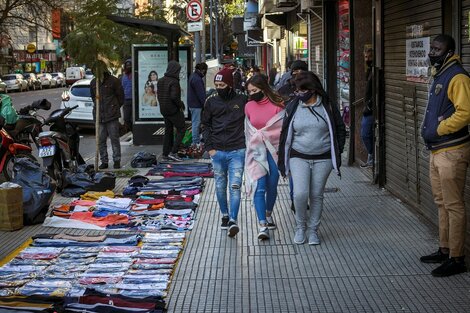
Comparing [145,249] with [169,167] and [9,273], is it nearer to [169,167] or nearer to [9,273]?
[9,273]

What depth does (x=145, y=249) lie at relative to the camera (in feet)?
28.2

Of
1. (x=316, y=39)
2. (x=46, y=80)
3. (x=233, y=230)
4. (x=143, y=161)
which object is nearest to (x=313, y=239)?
(x=233, y=230)

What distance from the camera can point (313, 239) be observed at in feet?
28.7

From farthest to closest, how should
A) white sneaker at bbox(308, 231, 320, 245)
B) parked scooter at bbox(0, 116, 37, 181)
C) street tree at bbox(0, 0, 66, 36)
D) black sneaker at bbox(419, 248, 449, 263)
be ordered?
street tree at bbox(0, 0, 66, 36) < parked scooter at bbox(0, 116, 37, 181) < white sneaker at bbox(308, 231, 320, 245) < black sneaker at bbox(419, 248, 449, 263)

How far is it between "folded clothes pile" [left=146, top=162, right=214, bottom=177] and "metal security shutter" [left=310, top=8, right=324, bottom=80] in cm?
485

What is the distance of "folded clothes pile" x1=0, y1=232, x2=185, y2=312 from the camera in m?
6.60

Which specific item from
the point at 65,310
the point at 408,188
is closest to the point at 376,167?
the point at 408,188

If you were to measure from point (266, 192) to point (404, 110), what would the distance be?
2.26 metres

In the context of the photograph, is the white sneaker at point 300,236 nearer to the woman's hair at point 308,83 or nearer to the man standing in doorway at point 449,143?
the woman's hair at point 308,83

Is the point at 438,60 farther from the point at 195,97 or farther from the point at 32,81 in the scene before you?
the point at 32,81

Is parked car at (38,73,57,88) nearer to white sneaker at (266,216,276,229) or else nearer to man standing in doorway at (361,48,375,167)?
man standing in doorway at (361,48,375,167)

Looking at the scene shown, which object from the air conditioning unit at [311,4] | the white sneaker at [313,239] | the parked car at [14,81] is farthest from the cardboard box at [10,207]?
the parked car at [14,81]

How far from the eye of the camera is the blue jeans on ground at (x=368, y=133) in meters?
13.2

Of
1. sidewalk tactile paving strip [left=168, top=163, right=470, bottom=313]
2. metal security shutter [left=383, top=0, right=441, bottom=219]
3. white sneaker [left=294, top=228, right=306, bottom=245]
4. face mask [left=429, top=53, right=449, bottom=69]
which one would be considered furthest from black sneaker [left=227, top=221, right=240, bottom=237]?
face mask [left=429, top=53, right=449, bottom=69]
